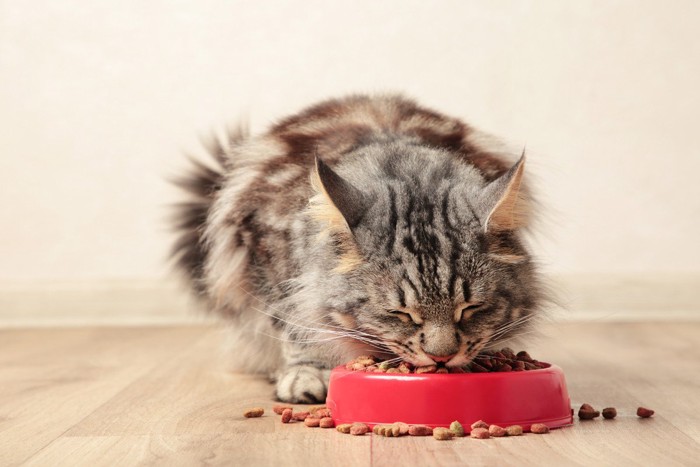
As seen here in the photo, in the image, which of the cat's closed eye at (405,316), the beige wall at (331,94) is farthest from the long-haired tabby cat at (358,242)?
the beige wall at (331,94)

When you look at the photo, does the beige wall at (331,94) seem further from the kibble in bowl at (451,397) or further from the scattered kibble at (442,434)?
the scattered kibble at (442,434)

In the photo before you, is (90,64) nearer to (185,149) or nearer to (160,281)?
(185,149)

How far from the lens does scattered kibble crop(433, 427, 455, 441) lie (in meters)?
1.89

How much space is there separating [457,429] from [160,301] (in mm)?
2789

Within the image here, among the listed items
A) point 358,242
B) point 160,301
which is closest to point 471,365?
point 358,242

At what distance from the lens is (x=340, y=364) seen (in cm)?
238

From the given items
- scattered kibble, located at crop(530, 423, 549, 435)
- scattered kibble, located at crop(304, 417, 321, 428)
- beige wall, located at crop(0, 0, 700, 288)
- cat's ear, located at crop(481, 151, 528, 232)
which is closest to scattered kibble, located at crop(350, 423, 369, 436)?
scattered kibble, located at crop(304, 417, 321, 428)

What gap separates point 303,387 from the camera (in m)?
2.40

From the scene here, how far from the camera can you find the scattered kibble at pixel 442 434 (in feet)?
6.20

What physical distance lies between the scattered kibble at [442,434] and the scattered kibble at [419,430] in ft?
0.13

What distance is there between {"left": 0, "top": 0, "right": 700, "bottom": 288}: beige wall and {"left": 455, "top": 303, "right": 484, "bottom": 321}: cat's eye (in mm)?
2408

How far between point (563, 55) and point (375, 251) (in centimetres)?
260

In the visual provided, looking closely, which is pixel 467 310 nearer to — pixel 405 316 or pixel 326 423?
pixel 405 316

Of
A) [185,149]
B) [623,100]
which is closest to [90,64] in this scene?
[185,149]
